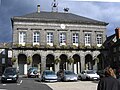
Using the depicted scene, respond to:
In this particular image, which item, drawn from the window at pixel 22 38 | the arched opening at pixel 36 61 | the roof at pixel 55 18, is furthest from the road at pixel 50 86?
the roof at pixel 55 18

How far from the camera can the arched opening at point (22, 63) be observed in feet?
142

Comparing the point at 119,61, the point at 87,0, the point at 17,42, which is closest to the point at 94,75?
the point at 119,61

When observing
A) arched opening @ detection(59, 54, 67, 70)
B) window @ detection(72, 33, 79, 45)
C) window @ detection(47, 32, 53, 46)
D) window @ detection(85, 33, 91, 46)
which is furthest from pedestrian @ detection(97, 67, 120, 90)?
window @ detection(85, 33, 91, 46)

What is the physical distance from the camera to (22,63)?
143 feet

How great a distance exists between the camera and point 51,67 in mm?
44781

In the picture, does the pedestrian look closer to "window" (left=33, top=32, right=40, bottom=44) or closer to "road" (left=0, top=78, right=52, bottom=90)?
"road" (left=0, top=78, right=52, bottom=90)

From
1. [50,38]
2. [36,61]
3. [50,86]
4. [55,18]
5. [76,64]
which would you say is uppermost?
[55,18]

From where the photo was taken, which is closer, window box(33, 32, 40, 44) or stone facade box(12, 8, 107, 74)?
stone facade box(12, 8, 107, 74)

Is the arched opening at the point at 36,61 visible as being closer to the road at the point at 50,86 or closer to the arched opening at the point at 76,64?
the arched opening at the point at 76,64

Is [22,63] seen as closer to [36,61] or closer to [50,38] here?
[36,61]

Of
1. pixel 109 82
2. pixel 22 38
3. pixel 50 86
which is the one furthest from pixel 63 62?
pixel 109 82

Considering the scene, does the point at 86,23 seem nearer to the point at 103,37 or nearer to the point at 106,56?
the point at 103,37

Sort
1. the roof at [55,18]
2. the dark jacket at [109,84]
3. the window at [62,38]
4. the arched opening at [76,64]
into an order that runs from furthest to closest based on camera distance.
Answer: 1. the window at [62,38]
2. the arched opening at [76,64]
3. the roof at [55,18]
4. the dark jacket at [109,84]

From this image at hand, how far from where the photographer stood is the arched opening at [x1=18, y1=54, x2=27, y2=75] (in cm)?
4325
